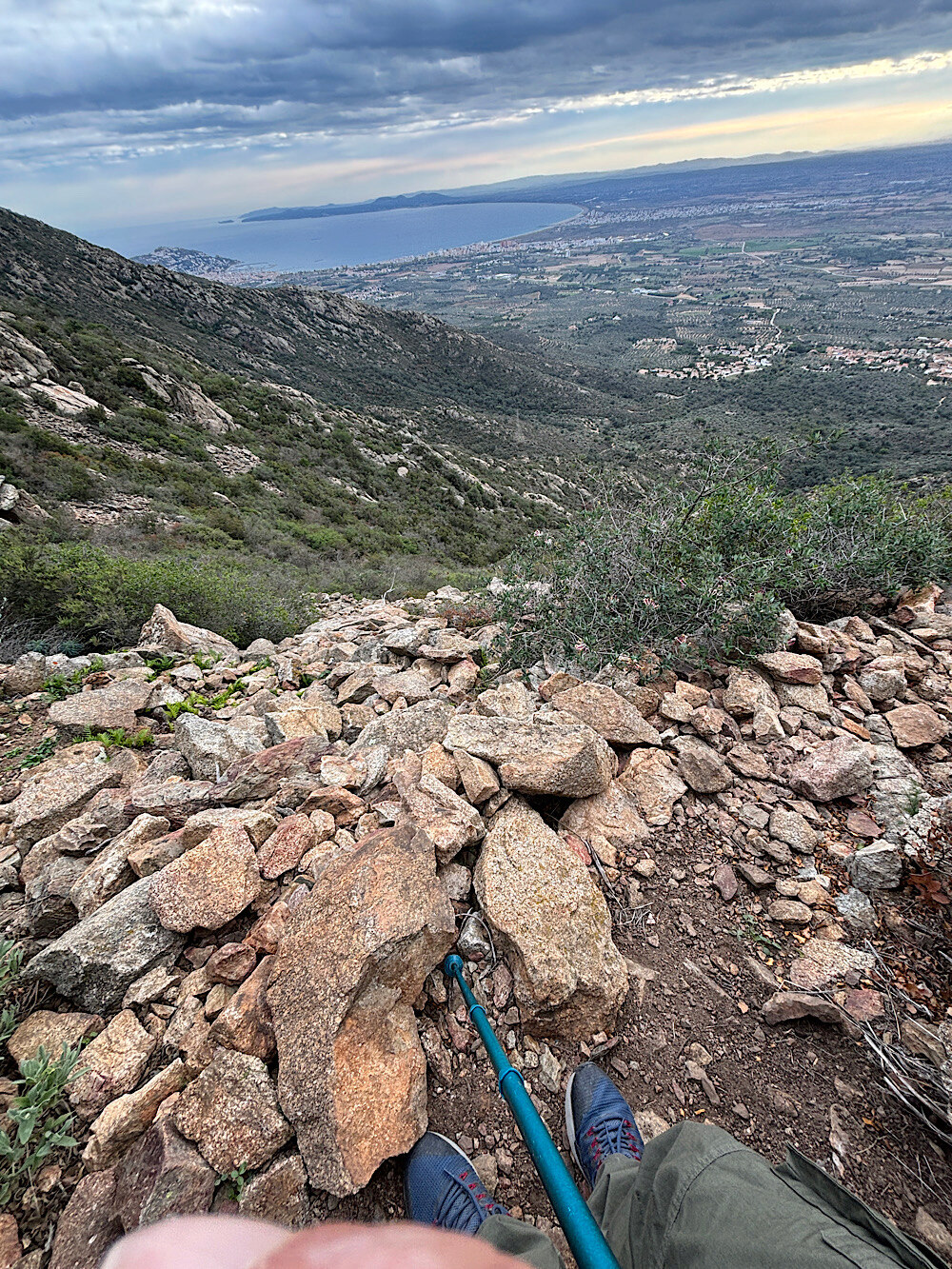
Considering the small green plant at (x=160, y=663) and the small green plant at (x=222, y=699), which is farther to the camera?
the small green plant at (x=160, y=663)

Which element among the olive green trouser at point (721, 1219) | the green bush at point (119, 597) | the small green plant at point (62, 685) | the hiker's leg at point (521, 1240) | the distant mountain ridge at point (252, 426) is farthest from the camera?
the distant mountain ridge at point (252, 426)

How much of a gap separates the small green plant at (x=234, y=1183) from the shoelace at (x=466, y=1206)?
1.85ft

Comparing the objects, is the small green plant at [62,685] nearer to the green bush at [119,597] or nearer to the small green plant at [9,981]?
the green bush at [119,597]

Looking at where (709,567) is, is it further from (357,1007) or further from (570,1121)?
(357,1007)

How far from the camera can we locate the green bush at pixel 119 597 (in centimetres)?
541

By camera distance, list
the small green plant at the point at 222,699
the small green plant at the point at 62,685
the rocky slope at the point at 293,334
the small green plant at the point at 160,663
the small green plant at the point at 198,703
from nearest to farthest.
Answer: the small green plant at the point at 198,703
the small green plant at the point at 62,685
the small green plant at the point at 222,699
the small green plant at the point at 160,663
the rocky slope at the point at 293,334

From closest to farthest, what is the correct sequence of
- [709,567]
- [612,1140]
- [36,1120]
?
[36,1120], [612,1140], [709,567]

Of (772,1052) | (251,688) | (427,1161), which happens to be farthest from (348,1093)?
(251,688)

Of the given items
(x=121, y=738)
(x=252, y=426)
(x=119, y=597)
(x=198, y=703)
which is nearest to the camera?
(x=121, y=738)

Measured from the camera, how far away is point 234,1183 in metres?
1.56

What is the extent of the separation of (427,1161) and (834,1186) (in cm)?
114

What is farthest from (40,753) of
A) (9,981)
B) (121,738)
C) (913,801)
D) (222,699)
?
(913,801)

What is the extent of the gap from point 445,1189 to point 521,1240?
29 centimetres

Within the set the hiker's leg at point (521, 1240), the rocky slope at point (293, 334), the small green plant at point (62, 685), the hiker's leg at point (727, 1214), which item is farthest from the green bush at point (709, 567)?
the rocky slope at point (293, 334)
